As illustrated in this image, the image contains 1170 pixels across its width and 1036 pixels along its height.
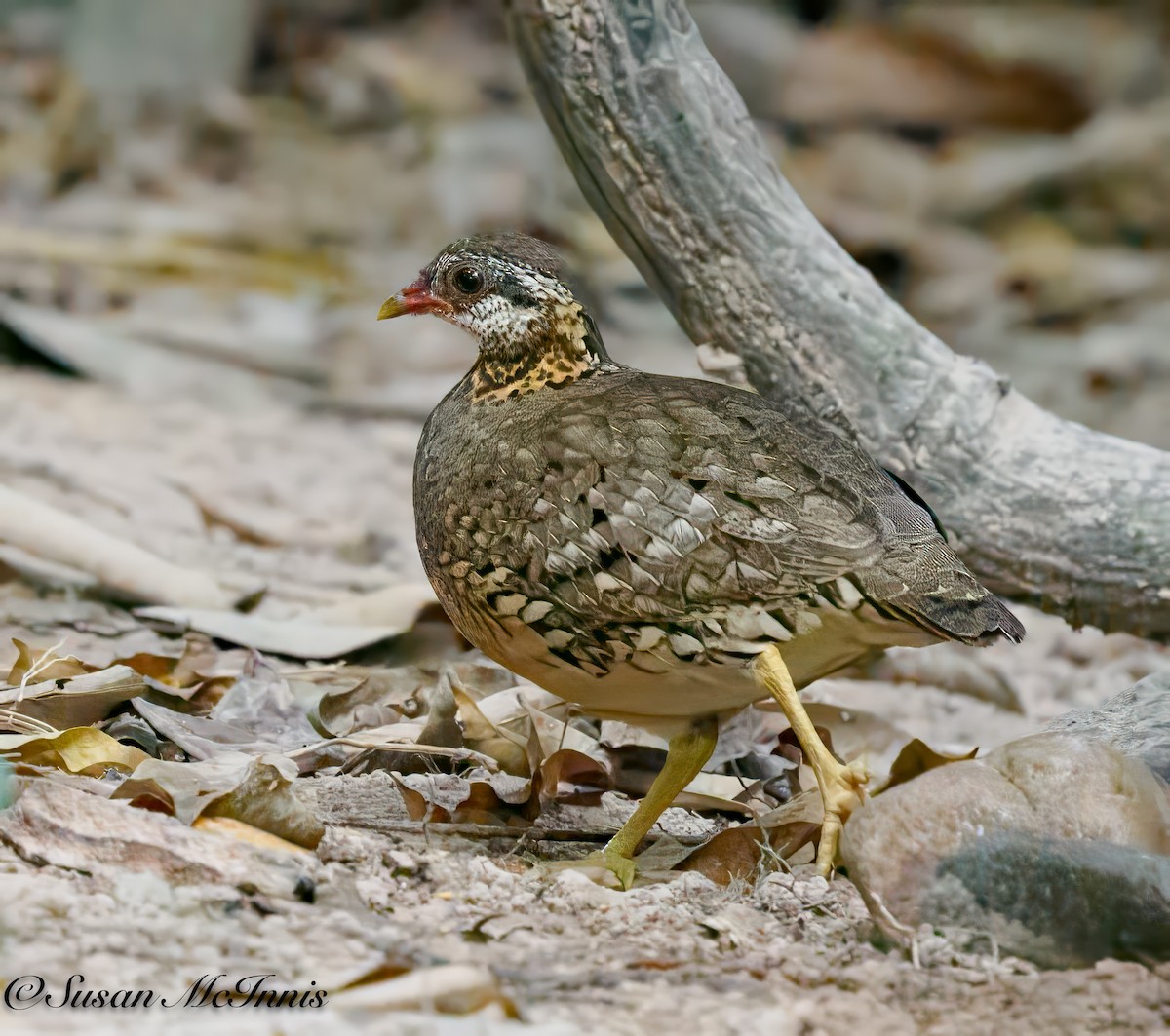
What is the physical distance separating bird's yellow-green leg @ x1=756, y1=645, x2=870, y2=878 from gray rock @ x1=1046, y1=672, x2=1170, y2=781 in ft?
1.40

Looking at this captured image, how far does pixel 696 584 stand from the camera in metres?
2.83

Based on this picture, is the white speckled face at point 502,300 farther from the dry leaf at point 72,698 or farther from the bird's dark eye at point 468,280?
the dry leaf at point 72,698

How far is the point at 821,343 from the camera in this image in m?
4.03

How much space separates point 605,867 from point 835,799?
0.48m

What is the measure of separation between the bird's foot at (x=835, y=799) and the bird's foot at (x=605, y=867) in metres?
0.39

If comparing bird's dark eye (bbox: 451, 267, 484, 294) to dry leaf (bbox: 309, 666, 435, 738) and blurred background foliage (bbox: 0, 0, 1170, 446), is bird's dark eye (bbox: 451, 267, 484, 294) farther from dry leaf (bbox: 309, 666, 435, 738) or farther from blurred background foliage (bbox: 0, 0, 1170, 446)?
blurred background foliage (bbox: 0, 0, 1170, 446)

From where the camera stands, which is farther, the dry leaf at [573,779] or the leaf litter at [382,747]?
the dry leaf at [573,779]

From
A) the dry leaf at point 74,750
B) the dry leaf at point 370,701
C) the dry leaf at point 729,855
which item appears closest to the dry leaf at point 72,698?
the dry leaf at point 74,750

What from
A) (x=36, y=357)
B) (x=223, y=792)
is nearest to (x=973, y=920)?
(x=223, y=792)

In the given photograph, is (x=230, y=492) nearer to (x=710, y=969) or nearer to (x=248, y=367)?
(x=248, y=367)

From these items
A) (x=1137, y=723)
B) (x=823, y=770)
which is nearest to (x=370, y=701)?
(x=823, y=770)

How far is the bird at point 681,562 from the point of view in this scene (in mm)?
2838

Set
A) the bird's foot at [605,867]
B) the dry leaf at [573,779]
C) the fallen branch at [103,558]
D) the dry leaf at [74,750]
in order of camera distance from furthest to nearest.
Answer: the fallen branch at [103,558] → the dry leaf at [573,779] → the dry leaf at [74,750] → the bird's foot at [605,867]

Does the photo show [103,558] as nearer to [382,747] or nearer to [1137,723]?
[382,747]
